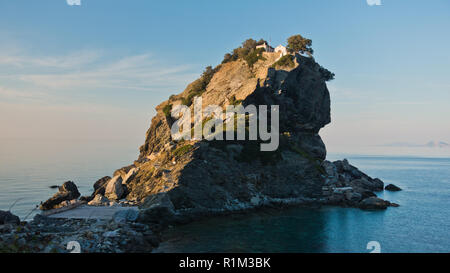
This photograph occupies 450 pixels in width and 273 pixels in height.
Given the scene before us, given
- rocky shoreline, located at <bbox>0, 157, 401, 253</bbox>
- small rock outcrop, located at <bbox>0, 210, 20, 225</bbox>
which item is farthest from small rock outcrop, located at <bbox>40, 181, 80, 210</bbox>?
small rock outcrop, located at <bbox>0, 210, 20, 225</bbox>

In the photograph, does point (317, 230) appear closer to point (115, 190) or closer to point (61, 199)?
point (115, 190)

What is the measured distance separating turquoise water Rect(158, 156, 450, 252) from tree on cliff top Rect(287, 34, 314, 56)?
49.1 m

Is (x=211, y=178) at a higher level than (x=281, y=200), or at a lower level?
higher

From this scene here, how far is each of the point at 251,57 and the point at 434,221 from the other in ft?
185

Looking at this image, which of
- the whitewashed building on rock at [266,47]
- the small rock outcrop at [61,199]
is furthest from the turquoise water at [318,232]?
the whitewashed building on rock at [266,47]

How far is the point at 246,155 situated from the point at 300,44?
4360 cm

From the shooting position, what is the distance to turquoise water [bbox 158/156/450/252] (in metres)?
28.7

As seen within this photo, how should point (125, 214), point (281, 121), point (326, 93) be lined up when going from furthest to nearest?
point (326, 93)
point (281, 121)
point (125, 214)

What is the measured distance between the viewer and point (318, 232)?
34.2m

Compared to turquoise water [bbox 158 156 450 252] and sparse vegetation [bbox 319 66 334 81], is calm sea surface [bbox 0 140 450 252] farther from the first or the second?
sparse vegetation [bbox 319 66 334 81]

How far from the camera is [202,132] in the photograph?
63.1 m

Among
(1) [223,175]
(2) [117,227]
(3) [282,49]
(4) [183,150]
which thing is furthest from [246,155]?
(3) [282,49]
